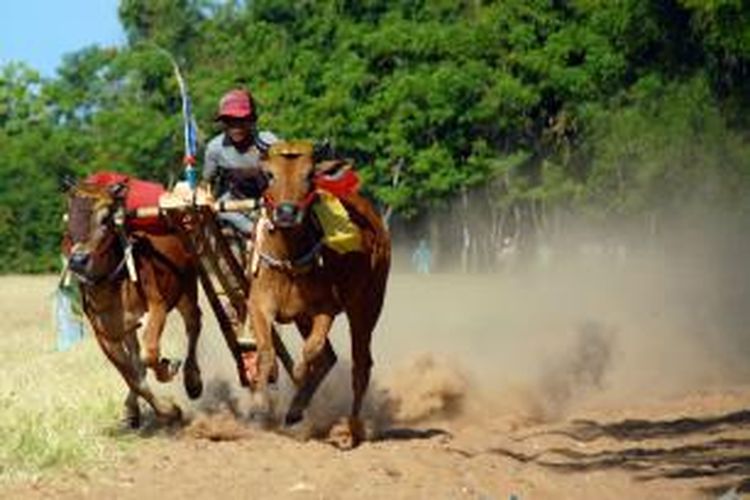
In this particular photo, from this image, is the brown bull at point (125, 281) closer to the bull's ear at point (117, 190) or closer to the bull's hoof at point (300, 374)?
the bull's ear at point (117, 190)

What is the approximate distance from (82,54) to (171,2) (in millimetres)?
12237

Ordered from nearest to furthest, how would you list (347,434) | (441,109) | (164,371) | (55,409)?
(347,434) → (164,371) → (55,409) → (441,109)

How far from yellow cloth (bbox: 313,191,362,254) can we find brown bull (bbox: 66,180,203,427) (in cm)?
150

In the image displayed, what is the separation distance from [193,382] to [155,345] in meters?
1.26

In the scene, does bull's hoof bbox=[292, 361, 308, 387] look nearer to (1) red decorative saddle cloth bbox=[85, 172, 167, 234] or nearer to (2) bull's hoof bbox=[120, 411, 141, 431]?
(2) bull's hoof bbox=[120, 411, 141, 431]

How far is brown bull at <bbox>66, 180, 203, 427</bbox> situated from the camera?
13.6m

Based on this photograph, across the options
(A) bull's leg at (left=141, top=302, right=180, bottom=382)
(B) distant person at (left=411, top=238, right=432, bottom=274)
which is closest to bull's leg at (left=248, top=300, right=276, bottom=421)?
(A) bull's leg at (left=141, top=302, right=180, bottom=382)

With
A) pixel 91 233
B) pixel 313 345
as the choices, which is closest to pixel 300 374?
pixel 313 345

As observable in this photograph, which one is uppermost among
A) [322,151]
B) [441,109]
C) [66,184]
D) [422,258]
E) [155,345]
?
[322,151]

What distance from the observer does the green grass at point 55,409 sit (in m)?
11.9

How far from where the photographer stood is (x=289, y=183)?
13.1 meters

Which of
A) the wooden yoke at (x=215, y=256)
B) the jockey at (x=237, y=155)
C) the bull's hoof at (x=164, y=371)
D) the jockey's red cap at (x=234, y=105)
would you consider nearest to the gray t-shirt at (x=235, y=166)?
the jockey at (x=237, y=155)

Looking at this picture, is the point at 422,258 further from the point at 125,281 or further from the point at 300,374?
the point at 300,374

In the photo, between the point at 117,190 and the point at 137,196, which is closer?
the point at 117,190
